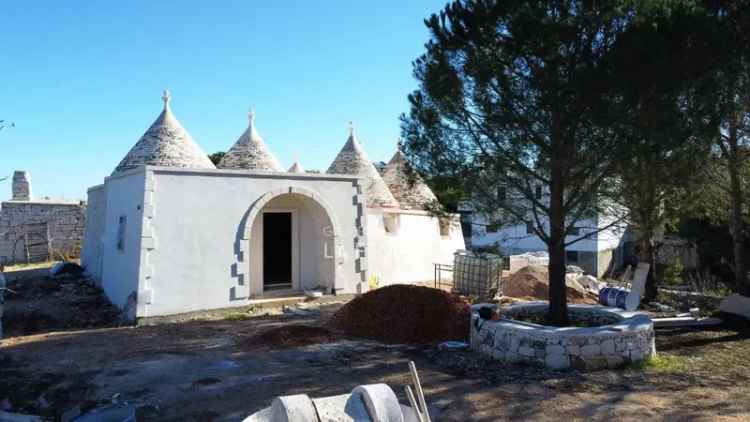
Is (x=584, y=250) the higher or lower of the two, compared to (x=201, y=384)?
higher

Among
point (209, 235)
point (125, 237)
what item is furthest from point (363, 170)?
point (125, 237)

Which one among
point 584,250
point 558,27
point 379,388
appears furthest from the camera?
point 584,250

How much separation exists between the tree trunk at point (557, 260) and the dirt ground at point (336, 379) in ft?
3.99

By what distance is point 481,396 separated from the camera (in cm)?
561

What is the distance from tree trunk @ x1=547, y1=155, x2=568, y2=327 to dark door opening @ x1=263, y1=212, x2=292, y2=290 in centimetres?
760

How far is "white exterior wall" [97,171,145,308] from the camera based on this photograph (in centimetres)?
1095

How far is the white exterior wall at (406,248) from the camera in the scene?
16.8 m

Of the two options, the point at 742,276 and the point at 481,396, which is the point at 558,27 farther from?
the point at 742,276

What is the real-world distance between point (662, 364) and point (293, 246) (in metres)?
8.99

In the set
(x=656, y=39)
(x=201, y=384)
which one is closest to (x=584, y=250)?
(x=656, y=39)

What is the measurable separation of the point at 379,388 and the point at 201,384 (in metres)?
3.60

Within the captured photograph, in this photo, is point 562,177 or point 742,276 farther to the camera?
point 742,276

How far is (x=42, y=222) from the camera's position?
19.2 m

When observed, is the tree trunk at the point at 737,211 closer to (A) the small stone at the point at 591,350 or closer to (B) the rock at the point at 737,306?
(B) the rock at the point at 737,306
